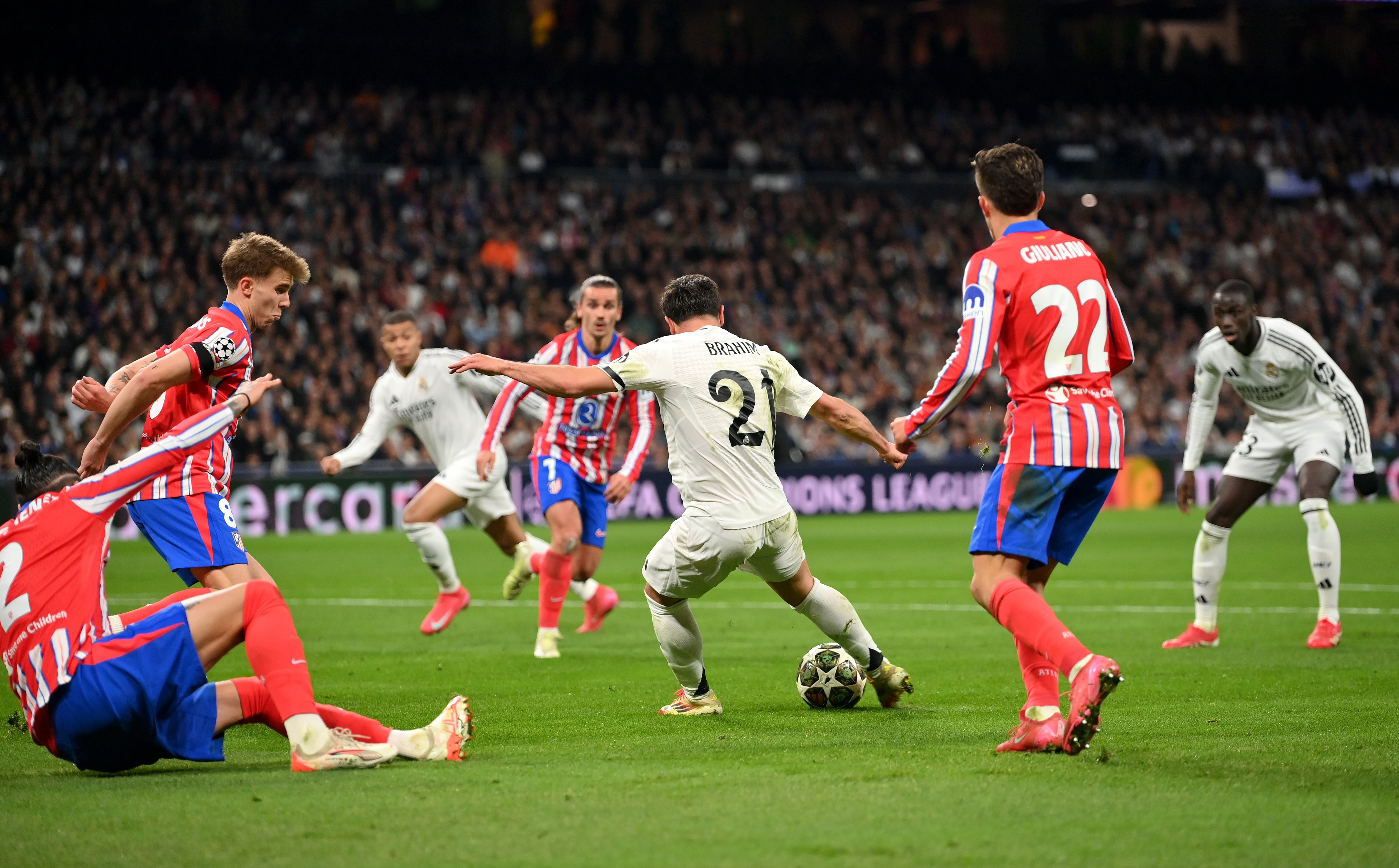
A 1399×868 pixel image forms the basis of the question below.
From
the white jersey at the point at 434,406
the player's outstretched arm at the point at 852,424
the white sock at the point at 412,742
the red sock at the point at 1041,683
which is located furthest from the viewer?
the white jersey at the point at 434,406

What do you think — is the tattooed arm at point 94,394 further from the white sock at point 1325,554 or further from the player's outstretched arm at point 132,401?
the white sock at point 1325,554

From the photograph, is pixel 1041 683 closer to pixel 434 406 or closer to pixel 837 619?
pixel 837 619

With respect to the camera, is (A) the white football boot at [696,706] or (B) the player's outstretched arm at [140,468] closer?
(B) the player's outstretched arm at [140,468]

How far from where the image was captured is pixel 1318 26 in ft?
143

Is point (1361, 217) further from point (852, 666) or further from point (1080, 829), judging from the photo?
point (1080, 829)

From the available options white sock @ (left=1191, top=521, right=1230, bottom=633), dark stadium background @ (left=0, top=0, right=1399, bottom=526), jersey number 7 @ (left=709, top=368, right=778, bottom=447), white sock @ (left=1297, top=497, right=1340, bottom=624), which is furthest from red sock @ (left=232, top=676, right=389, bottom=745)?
dark stadium background @ (left=0, top=0, right=1399, bottom=526)

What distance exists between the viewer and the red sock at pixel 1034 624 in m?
5.58

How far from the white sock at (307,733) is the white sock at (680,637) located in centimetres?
199

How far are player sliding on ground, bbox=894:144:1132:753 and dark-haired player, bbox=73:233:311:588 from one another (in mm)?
3084

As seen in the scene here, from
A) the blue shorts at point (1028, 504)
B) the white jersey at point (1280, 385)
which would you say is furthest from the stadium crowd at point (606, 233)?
the blue shorts at point (1028, 504)

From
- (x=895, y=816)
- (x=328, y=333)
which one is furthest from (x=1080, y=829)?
(x=328, y=333)

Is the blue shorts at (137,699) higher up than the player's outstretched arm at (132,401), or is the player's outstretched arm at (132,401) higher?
the player's outstretched arm at (132,401)

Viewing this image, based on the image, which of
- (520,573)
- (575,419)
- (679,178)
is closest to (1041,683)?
(575,419)

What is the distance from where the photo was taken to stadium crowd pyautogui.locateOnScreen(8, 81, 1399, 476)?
26.6m
